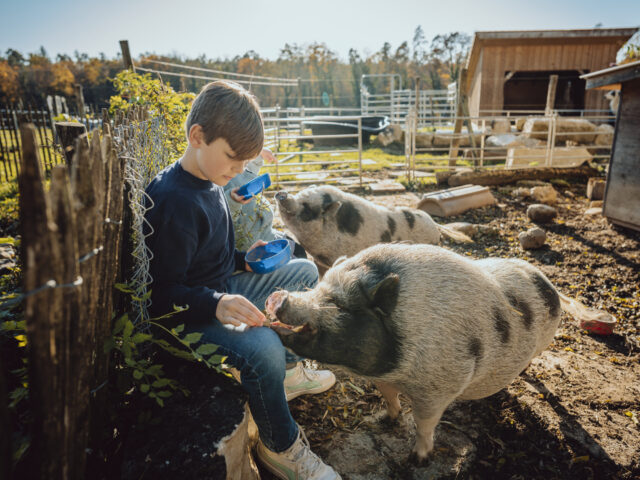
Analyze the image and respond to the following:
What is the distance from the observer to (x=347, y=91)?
34.2 m

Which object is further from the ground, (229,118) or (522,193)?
(229,118)

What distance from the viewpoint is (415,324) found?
2162mm

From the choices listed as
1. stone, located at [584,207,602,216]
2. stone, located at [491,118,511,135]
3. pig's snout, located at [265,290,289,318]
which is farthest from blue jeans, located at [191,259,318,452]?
stone, located at [491,118,511,135]

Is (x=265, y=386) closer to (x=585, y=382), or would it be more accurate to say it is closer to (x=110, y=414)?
(x=110, y=414)

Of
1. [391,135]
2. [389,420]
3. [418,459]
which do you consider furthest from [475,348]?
A: [391,135]

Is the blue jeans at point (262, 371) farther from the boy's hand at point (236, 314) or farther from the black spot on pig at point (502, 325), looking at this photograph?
the black spot on pig at point (502, 325)

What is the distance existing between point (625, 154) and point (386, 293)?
6404 mm

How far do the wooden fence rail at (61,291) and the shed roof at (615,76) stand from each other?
7.09 metres

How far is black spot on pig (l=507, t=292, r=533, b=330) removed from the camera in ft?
8.25

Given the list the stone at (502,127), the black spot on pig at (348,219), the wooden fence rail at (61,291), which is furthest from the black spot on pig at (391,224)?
the stone at (502,127)

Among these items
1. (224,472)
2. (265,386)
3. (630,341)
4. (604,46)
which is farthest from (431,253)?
(604,46)

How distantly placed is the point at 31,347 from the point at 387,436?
226 cm

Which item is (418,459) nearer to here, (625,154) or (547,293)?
(547,293)

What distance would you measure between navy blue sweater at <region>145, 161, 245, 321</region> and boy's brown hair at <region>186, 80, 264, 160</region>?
0.28 metres
